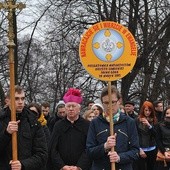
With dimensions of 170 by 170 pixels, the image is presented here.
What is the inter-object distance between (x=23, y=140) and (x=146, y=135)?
16.0 feet

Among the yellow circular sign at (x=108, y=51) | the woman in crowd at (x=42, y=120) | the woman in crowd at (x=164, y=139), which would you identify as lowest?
the woman in crowd at (x=164, y=139)

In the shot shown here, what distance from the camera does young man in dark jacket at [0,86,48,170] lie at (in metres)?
5.90

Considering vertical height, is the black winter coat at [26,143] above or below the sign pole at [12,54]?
below

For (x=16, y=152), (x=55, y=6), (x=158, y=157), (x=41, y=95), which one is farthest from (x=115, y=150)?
(x=41, y=95)

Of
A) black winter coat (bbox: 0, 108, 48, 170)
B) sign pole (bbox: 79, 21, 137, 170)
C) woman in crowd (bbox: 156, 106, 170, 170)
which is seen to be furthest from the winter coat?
black winter coat (bbox: 0, 108, 48, 170)

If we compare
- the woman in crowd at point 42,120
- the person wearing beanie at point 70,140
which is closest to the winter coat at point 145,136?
the woman in crowd at point 42,120

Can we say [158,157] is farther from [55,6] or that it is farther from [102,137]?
[55,6]

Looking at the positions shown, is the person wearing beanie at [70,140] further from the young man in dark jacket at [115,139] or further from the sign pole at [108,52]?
the young man in dark jacket at [115,139]

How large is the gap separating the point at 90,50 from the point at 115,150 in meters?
1.43

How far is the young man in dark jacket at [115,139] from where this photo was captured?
6359 mm

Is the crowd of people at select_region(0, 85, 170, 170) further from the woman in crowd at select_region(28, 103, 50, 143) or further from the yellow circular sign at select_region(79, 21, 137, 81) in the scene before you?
the woman in crowd at select_region(28, 103, 50, 143)

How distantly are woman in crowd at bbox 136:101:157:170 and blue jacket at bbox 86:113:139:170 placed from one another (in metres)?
3.72

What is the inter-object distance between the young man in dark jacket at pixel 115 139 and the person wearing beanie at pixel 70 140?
0.96 m

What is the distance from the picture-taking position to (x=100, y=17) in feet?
74.1
